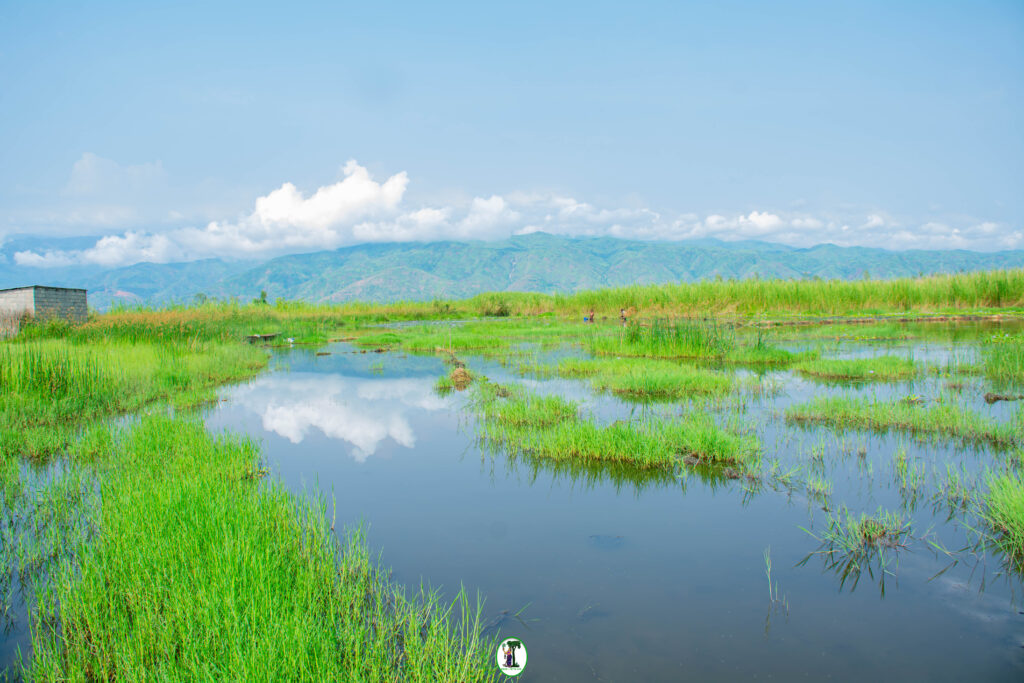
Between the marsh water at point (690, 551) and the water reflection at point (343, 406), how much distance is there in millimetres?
117

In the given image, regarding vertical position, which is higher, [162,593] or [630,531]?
[162,593]

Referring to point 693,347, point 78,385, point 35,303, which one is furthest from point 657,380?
point 35,303

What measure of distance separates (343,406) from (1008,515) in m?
9.24

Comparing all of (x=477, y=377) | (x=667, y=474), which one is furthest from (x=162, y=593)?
(x=477, y=377)

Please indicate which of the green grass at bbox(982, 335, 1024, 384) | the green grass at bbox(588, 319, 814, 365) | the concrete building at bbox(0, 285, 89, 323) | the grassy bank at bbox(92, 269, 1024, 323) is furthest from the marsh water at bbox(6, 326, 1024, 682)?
the grassy bank at bbox(92, 269, 1024, 323)

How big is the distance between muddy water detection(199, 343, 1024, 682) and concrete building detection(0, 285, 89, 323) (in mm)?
15307

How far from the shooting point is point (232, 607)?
9.64ft

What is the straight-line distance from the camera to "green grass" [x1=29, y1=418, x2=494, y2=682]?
281 centimetres

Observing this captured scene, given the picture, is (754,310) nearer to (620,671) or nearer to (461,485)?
(461,485)

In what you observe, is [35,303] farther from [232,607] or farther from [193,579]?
[232,607]

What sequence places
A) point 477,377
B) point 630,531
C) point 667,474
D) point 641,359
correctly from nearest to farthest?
point 630,531 < point 667,474 < point 477,377 < point 641,359

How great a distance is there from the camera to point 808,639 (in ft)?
11.0

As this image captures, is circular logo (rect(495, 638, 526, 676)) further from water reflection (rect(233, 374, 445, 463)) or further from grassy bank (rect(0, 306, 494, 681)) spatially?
water reflection (rect(233, 374, 445, 463))

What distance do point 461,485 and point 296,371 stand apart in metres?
10.6
